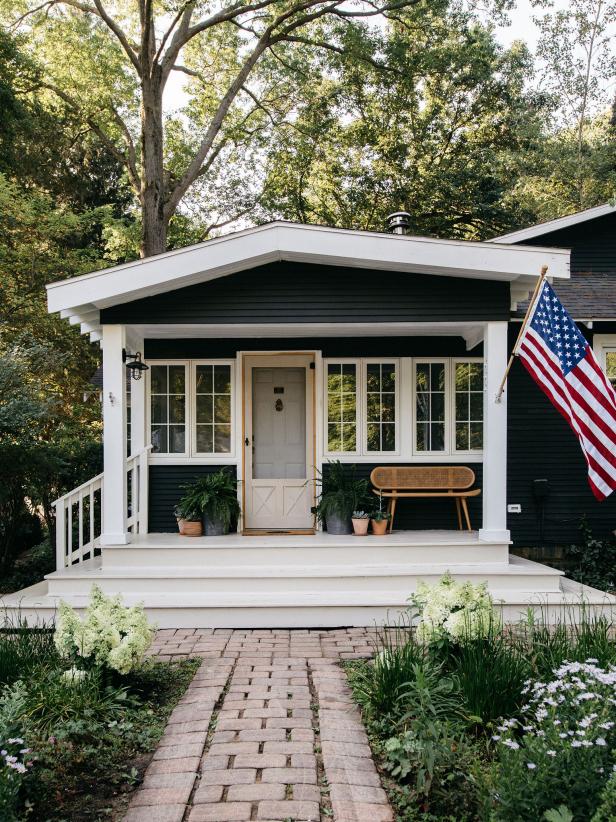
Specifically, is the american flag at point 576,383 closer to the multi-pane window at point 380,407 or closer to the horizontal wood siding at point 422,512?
the horizontal wood siding at point 422,512

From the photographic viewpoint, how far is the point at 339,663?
501 centimetres

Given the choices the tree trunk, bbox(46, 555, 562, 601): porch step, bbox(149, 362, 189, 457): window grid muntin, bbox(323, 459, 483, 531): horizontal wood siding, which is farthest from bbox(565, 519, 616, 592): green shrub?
the tree trunk

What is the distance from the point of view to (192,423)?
27.7ft

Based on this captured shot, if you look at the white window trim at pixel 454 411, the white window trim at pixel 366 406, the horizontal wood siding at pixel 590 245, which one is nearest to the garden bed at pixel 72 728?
the white window trim at pixel 366 406

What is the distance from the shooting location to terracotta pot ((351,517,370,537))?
7570 mm

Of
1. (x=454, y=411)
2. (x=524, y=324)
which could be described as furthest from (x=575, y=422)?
(x=454, y=411)

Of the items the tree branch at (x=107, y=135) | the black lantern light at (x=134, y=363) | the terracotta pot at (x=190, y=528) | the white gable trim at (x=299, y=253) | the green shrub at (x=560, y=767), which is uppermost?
the tree branch at (x=107, y=135)

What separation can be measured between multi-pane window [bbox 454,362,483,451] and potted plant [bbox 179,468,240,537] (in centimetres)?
276

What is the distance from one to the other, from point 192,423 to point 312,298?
244 cm

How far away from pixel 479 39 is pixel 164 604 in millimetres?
17571

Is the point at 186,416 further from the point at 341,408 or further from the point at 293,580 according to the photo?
the point at 293,580

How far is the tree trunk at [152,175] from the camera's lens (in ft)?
47.5

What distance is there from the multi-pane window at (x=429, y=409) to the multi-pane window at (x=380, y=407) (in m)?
0.30

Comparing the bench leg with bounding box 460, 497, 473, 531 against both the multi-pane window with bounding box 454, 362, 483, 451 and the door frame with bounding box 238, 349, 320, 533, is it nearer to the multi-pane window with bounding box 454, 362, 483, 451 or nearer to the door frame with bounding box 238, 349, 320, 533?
the multi-pane window with bounding box 454, 362, 483, 451
